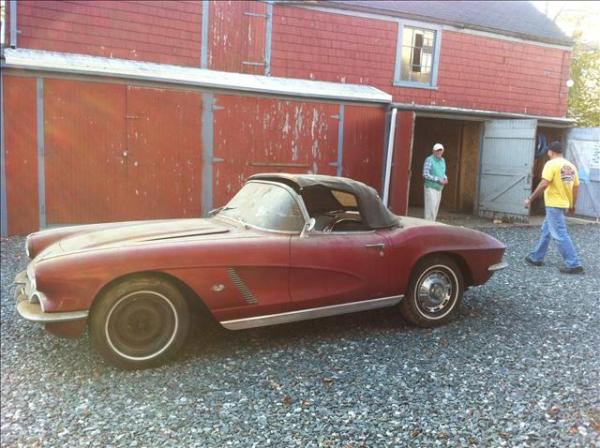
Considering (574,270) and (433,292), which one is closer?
(433,292)

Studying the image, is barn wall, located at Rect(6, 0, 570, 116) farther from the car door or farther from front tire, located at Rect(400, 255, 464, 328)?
front tire, located at Rect(400, 255, 464, 328)

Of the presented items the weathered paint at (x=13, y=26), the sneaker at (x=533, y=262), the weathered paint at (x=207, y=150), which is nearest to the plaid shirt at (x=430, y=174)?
the sneaker at (x=533, y=262)

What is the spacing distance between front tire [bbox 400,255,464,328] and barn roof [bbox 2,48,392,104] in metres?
6.61

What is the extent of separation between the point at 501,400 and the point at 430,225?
177 cm

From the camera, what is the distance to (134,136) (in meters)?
9.31

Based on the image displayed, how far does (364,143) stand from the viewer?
11.4 m

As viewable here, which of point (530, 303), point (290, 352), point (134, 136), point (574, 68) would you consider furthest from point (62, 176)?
point (574, 68)

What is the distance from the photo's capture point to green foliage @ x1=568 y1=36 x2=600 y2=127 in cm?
1806

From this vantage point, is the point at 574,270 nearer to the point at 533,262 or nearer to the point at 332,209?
the point at 533,262

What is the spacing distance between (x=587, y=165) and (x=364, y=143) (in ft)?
20.5

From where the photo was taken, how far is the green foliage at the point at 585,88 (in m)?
18.1

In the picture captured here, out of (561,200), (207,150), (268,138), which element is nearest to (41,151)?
(207,150)

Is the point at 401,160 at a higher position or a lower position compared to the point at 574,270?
higher

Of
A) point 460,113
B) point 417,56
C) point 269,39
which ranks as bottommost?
point 460,113
